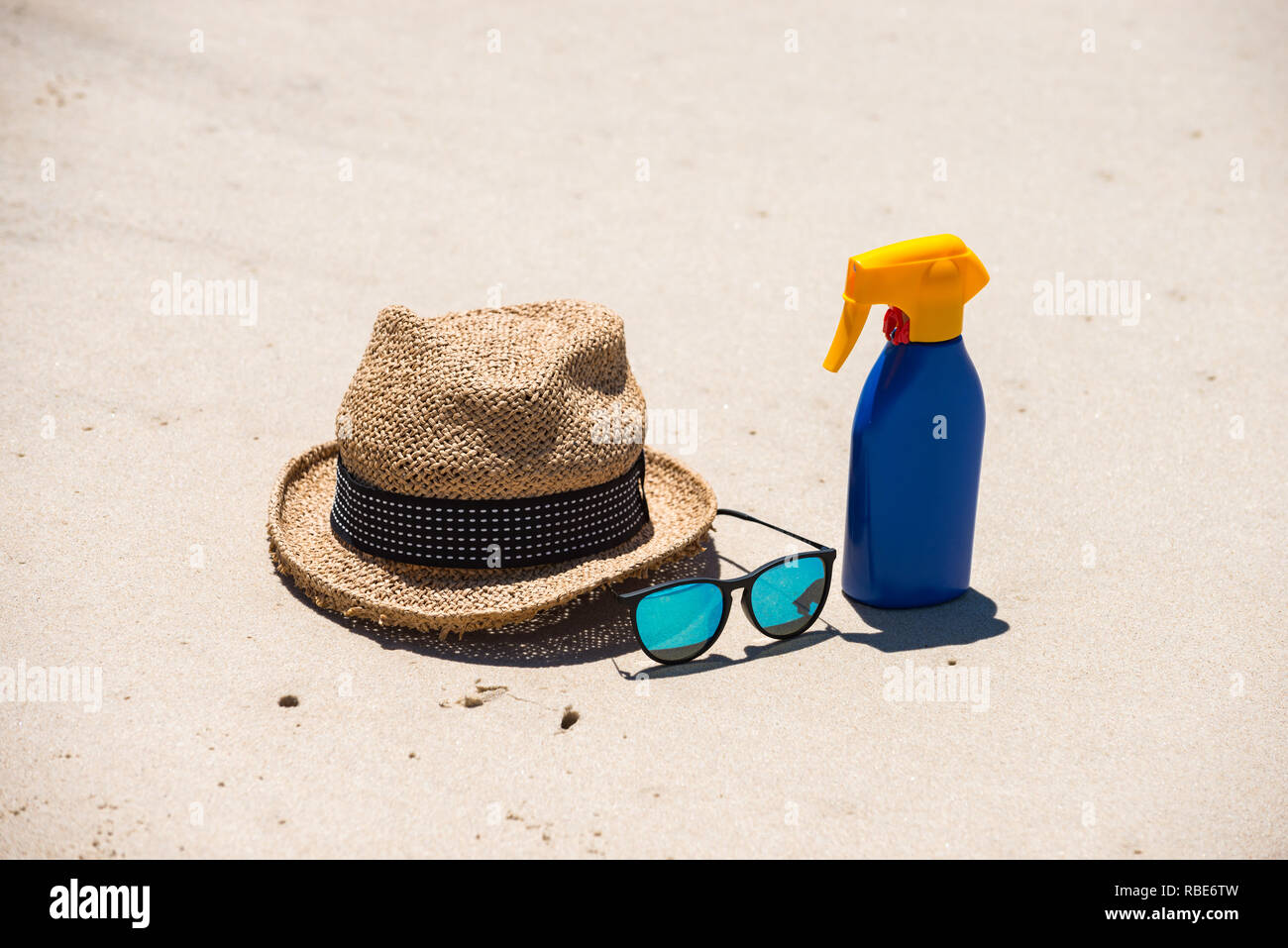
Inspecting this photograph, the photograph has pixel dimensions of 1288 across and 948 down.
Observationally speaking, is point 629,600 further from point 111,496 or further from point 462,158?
point 462,158

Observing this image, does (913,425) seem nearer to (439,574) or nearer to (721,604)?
(721,604)

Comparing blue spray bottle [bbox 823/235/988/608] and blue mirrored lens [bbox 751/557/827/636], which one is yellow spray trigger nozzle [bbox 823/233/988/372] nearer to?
blue spray bottle [bbox 823/235/988/608]

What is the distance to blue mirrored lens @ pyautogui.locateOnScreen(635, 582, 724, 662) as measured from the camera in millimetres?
3367

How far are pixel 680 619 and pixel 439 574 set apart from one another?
0.66m

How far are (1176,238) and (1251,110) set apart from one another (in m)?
1.66

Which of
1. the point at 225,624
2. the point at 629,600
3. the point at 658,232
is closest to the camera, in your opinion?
the point at 629,600

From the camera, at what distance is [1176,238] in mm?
6379

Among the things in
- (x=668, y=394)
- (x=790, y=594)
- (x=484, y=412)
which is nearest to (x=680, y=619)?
(x=790, y=594)

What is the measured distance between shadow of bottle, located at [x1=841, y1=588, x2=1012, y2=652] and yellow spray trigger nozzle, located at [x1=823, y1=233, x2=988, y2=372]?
74cm

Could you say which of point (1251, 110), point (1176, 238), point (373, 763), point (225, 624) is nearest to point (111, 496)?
point (225, 624)

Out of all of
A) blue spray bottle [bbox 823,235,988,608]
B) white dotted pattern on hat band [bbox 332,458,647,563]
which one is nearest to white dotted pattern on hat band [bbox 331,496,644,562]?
white dotted pattern on hat band [bbox 332,458,647,563]

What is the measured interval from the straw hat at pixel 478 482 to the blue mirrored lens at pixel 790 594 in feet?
0.93

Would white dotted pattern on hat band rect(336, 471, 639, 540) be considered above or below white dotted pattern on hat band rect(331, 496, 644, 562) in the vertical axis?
above

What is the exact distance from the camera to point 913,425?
137 inches
